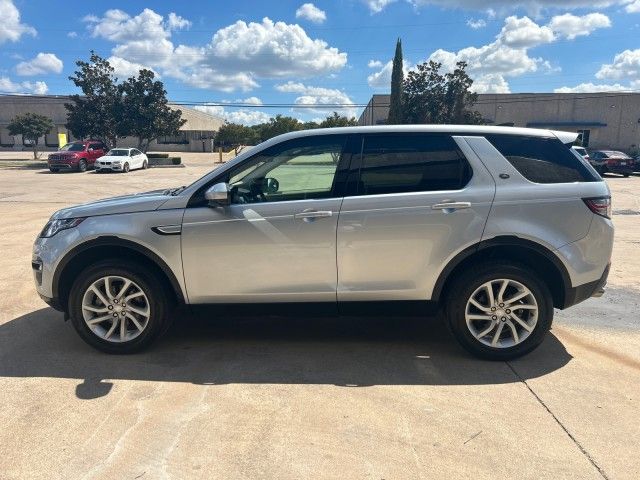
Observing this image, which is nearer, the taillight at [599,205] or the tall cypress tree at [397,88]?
the taillight at [599,205]

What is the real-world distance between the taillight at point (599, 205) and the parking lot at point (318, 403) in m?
1.20

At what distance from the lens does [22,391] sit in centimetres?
350

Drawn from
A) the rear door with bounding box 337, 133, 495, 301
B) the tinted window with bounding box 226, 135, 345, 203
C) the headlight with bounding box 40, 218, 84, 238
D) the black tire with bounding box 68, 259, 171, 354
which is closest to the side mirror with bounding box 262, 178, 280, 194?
the tinted window with bounding box 226, 135, 345, 203

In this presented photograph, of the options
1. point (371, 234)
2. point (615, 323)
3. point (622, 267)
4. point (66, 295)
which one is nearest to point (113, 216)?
point (66, 295)

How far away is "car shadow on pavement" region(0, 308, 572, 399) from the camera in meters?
3.71

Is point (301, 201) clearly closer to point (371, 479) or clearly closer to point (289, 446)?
point (289, 446)

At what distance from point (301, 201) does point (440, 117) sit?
135 feet

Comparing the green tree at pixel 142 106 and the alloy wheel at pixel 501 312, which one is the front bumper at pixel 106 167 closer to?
the green tree at pixel 142 106

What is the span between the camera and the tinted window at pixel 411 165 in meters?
3.87

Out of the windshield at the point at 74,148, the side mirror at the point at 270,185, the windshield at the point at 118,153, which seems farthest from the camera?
the windshield at the point at 74,148

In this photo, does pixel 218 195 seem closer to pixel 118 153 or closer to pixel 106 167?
pixel 106 167

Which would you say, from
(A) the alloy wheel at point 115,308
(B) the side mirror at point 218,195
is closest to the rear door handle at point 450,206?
(B) the side mirror at point 218,195

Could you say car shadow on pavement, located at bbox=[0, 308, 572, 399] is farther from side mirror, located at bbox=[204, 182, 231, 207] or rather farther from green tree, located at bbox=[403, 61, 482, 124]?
green tree, located at bbox=[403, 61, 482, 124]

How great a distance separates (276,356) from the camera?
13.4 feet
